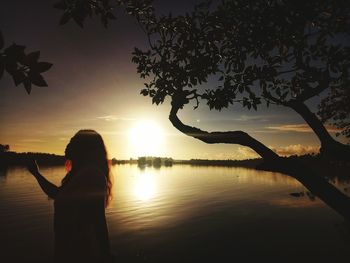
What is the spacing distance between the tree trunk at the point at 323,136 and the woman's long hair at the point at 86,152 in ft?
13.5

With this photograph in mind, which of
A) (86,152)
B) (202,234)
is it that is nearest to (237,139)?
(86,152)

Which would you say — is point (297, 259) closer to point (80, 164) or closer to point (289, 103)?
point (289, 103)

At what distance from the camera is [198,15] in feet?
25.2

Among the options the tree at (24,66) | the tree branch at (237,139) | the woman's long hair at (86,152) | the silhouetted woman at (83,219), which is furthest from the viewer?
the tree branch at (237,139)

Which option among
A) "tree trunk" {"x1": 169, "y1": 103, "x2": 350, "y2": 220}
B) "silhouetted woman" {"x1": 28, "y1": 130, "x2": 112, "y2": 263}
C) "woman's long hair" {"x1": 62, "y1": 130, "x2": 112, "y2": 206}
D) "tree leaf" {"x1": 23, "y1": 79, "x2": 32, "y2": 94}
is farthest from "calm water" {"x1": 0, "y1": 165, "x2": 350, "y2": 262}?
"tree leaf" {"x1": 23, "y1": 79, "x2": 32, "y2": 94}

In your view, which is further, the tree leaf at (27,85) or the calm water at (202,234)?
the calm water at (202,234)

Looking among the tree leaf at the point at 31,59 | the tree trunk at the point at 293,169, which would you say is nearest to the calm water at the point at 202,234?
the tree trunk at the point at 293,169

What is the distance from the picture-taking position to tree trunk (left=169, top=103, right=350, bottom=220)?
5.57m

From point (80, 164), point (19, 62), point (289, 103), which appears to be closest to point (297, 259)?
point (289, 103)

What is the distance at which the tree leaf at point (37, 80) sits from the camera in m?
2.26

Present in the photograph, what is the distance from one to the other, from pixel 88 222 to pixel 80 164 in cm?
79

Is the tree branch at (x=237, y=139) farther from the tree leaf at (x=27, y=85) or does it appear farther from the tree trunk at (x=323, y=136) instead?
the tree leaf at (x=27, y=85)

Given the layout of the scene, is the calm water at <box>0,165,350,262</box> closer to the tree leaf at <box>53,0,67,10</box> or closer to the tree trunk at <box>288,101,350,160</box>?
the tree trunk at <box>288,101,350,160</box>

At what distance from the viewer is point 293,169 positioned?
557 centimetres
